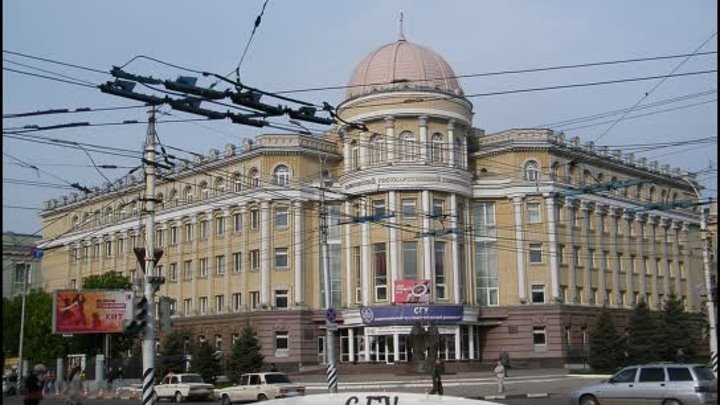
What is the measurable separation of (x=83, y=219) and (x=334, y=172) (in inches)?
1087

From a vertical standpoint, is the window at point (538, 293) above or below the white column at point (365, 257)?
below

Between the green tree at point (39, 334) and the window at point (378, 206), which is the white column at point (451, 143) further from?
the green tree at point (39, 334)

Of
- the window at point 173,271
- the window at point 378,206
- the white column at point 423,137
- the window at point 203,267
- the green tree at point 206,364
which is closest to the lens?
the green tree at point 206,364

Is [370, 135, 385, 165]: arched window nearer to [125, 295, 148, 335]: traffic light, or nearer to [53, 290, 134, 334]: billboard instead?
[53, 290, 134, 334]: billboard

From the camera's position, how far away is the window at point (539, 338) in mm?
59438

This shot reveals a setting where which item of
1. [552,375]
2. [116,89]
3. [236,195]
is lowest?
[552,375]

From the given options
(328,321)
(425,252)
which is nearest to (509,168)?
(425,252)

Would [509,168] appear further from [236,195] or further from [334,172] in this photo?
[236,195]

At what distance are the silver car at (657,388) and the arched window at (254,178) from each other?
39.8 meters

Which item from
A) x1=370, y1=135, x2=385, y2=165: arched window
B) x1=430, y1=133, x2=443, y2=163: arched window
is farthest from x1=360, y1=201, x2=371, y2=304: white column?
x1=430, y1=133, x2=443, y2=163: arched window

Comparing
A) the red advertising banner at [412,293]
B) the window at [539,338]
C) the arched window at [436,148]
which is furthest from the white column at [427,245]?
the window at [539,338]

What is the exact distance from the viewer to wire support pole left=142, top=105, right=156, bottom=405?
2139 cm

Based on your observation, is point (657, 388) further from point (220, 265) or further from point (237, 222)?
point (220, 265)

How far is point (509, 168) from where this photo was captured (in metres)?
63.0
